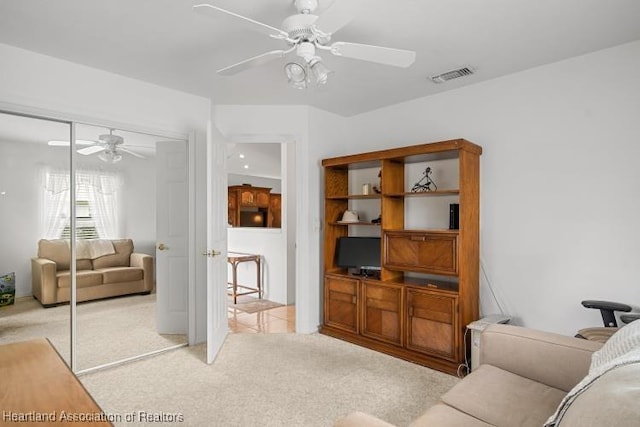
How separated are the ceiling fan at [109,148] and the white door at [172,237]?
0.34 m

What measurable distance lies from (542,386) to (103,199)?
3500mm

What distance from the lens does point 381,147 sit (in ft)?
13.6

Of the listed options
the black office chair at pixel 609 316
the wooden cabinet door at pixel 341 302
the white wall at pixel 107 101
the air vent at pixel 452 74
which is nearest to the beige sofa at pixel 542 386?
the black office chair at pixel 609 316

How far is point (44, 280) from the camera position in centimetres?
299

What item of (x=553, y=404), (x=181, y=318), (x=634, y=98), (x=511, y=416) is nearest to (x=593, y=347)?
(x=553, y=404)

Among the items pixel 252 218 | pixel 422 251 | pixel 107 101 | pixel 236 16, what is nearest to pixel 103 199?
pixel 107 101

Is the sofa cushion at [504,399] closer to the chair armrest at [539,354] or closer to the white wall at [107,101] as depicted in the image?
the chair armrest at [539,354]

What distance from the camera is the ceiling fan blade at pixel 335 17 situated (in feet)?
5.52

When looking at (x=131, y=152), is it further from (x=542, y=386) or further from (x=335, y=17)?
(x=542, y=386)

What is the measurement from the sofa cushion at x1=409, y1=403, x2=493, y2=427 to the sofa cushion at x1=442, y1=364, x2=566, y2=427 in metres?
0.04

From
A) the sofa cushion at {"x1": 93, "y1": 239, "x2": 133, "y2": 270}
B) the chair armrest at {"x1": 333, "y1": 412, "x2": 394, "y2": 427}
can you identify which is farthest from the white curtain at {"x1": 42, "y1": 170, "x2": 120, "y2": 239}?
the chair armrest at {"x1": 333, "y1": 412, "x2": 394, "y2": 427}

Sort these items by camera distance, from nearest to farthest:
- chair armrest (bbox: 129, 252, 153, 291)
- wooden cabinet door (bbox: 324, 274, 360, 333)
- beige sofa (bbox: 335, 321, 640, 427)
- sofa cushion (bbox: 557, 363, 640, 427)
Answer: sofa cushion (bbox: 557, 363, 640, 427)
beige sofa (bbox: 335, 321, 640, 427)
chair armrest (bbox: 129, 252, 153, 291)
wooden cabinet door (bbox: 324, 274, 360, 333)

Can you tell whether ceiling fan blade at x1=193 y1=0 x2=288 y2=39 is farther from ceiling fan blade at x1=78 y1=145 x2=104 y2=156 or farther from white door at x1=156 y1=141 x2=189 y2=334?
white door at x1=156 y1=141 x2=189 y2=334

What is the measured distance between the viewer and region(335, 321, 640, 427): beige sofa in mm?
913
